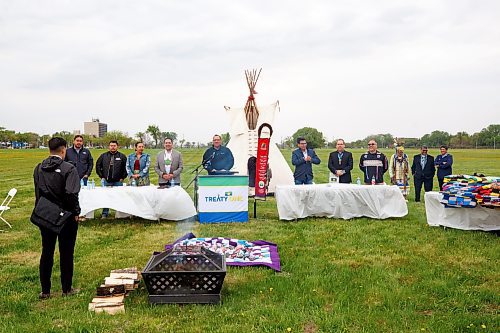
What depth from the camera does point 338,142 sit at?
9203 millimetres

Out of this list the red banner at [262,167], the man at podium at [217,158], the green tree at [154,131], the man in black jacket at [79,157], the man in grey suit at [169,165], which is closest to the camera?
the man in black jacket at [79,157]

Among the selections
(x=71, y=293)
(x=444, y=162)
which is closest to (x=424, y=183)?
(x=444, y=162)

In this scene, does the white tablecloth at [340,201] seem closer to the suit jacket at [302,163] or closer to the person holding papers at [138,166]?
the suit jacket at [302,163]

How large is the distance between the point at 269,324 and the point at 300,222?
4.46 m

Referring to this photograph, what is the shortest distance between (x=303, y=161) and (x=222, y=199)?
6.51 feet

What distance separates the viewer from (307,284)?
181 inches

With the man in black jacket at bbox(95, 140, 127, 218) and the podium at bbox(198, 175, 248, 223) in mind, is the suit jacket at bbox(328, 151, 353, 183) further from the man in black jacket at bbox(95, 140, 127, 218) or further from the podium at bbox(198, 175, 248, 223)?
the man in black jacket at bbox(95, 140, 127, 218)

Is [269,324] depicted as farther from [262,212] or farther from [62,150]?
[262,212]

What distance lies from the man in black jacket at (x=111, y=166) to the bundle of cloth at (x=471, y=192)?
5.67m

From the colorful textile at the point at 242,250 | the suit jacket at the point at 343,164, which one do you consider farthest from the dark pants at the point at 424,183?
the colorful textile at the point at 242,250

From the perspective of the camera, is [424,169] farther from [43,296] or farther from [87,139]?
[87,139]

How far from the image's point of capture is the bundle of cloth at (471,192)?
6633mm

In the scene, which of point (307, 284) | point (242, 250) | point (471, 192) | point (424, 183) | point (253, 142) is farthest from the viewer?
point (253, 142)

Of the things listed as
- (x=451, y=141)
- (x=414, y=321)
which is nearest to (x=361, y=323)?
(x=414, y=321)
